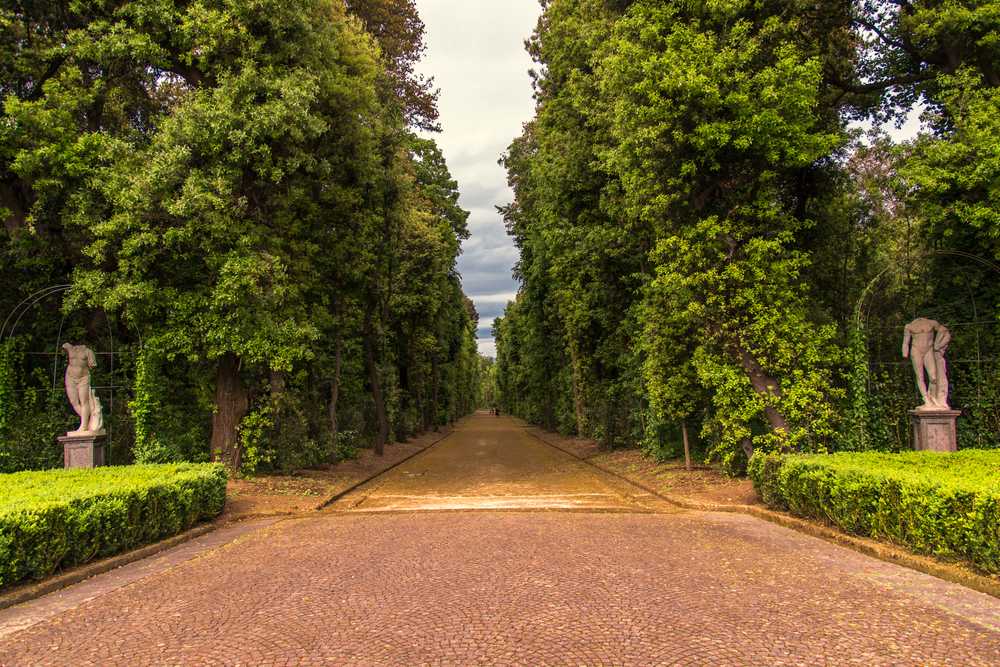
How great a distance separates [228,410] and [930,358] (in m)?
14.9

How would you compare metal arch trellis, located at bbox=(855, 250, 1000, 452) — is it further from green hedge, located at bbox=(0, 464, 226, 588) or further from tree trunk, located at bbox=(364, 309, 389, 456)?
tree trunk, located at bbox=(364, 309, 389, 456)

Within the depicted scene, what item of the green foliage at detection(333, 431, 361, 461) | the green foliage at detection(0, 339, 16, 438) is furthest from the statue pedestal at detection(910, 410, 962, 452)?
the green foliage at detection(0, 339, 16, 438)

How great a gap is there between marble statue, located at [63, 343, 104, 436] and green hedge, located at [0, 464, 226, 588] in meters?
Answer: 2.28

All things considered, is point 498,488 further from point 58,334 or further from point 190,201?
point 58,334

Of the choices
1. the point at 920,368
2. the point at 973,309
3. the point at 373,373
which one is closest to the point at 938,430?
the point at 920,368

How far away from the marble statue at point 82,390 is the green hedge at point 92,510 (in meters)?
2.28

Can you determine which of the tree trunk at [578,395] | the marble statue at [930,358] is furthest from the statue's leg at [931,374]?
the tree trunk at [578,395]

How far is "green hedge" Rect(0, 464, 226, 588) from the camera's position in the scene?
20.7 ft

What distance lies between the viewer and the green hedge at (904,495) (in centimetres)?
632

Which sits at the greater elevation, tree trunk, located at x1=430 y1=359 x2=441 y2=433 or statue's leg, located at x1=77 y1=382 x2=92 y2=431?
statue's leg, located at x1=77 y1=382 x2=92 y2=431

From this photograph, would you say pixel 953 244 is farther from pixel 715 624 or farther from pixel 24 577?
pixel 24 577

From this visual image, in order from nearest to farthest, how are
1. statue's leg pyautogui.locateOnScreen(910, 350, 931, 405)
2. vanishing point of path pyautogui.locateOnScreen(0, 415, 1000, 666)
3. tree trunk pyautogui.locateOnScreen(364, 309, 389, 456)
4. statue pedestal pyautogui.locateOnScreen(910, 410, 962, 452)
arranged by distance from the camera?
vanishing point of path pyautogui.locateOnScreen(0, 415, 1000, 666), statue pedestal pyautogui.locateOnScreen(910, 410, 962, 452), statue's leg pyautogui.locateOnScreen(910, 350, 931, 405), tree trunk pyautogui.locateOnScreen(364, 309, 389, 456)

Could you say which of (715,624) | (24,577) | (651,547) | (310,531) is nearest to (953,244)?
(651,547)

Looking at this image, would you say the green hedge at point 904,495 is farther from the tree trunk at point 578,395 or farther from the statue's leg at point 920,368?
the tree trunk at point 578,395
